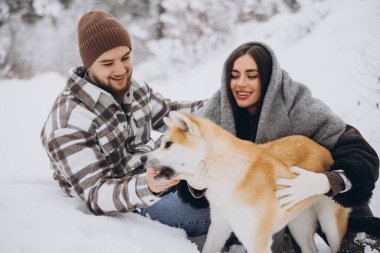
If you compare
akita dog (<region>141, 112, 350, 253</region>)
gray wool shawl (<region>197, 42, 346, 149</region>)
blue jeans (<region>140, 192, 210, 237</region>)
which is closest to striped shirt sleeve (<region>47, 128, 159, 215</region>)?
akita dog (<region>141, 112, 350, 253</region>)

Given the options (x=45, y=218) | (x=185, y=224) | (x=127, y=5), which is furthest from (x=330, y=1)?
(x=45, y=218)

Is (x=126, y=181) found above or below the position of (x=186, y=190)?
above

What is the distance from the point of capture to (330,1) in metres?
8.58

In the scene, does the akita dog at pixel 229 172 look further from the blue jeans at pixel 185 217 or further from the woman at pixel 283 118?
the blue jeans at pixel 185 217

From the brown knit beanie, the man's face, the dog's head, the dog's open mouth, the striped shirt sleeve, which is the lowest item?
the striped shirt sleeve

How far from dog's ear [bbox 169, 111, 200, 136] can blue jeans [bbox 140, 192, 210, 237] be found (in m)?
1.05

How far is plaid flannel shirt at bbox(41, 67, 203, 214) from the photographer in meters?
2.46

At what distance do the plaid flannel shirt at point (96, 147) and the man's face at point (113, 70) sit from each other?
14 centimetres

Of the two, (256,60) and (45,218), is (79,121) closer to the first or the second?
(45,218)

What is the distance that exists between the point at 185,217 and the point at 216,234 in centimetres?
44

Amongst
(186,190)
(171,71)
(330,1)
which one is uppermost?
(330,1)

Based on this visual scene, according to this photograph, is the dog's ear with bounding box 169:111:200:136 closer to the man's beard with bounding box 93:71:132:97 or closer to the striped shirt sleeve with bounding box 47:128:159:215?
the striped shirt sleeve with bounding box 47:128:159:215

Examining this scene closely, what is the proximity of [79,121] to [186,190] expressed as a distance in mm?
1097

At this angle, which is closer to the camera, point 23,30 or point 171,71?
point 171,71
